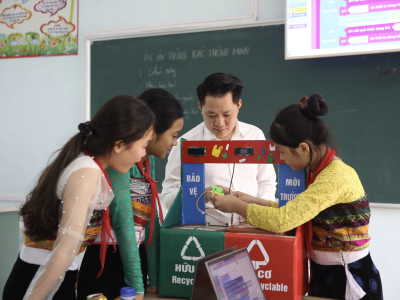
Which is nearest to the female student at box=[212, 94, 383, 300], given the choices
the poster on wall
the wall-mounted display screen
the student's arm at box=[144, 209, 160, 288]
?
the student's arm at box=[144, 209, 160, 288]

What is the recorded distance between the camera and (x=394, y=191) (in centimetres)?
236

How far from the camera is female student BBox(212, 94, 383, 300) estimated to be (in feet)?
3.37

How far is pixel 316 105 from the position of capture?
109 centimetres

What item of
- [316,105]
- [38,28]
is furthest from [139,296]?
[38,28]

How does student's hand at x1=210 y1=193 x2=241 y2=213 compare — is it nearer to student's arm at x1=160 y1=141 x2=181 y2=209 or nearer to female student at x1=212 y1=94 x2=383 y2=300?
female student at x1=212 y1=94 x2=383 y2=300

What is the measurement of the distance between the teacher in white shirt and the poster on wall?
1.90 metres

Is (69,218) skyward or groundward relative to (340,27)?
groundward

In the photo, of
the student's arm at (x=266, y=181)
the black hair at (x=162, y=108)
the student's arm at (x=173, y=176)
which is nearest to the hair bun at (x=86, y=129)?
the black hair at (x=162, y=108)

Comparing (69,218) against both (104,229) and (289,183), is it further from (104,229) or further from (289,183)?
(289,183)

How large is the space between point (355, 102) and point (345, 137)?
0.78 feet

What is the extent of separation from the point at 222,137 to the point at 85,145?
0.83 m

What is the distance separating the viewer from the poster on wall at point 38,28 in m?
3.12

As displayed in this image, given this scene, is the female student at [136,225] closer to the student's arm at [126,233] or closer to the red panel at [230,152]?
the student's arm at [126,233]

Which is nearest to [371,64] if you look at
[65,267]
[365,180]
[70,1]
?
[365,180]
